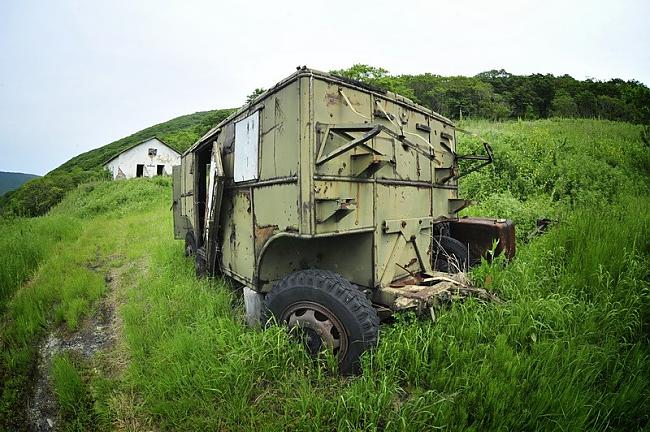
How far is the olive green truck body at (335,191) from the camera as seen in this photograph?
2.86 metres

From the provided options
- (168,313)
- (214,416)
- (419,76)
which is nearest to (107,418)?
(214,416)

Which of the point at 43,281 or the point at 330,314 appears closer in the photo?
the point at 330,314

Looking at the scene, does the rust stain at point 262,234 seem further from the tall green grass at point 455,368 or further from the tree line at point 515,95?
the tree line at point 515,95

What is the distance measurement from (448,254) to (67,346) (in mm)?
5267

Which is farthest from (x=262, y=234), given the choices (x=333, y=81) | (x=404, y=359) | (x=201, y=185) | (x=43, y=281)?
(x=43, y=281)

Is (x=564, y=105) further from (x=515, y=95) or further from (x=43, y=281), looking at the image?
(x=43, y=281)

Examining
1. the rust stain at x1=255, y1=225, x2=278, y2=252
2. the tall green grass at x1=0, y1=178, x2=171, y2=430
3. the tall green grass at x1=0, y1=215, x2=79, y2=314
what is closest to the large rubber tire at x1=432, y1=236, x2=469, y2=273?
the rust stain at x1=255, y1=225, x2=278, y2=252

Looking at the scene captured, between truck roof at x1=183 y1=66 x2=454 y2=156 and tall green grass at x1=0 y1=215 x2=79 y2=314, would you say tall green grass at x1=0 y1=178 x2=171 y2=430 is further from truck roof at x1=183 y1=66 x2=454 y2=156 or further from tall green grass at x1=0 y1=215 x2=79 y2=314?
truck roof at x1=183 y1=66 x2=454 y2=156

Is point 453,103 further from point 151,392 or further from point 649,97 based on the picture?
point 151,392

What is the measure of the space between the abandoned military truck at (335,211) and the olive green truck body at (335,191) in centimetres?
1

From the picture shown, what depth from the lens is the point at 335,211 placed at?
9.18 ft

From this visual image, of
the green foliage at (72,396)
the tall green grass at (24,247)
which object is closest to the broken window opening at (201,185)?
the green foliage at (72,396)

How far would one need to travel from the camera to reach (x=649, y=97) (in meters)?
9.98

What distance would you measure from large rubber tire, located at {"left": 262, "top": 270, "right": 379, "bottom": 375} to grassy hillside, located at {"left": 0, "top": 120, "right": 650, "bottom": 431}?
13cm
